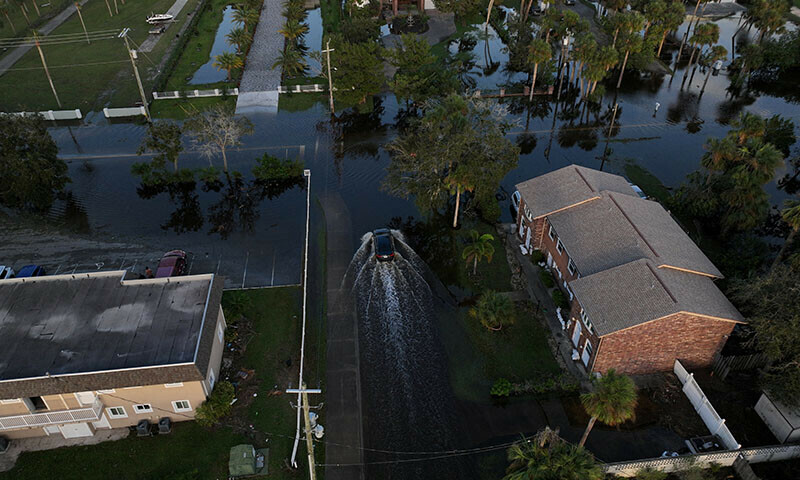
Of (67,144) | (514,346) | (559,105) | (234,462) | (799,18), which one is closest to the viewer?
(234,462)

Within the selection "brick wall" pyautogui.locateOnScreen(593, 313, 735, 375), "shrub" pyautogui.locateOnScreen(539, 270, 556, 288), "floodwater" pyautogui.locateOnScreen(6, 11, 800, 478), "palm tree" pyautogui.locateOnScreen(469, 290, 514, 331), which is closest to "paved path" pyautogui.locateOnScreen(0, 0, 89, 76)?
"floodwater" pyautogui.locateOnScreen(6, 11, 800, 478)

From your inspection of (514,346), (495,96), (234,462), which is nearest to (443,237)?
(514,346)

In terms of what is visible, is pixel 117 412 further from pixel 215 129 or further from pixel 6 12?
pixel 6 12

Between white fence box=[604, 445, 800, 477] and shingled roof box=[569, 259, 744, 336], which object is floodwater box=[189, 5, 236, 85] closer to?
shingled roof box=[569, 259, 744, 336]

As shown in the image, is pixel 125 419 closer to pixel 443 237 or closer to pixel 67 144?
pixel 443 237

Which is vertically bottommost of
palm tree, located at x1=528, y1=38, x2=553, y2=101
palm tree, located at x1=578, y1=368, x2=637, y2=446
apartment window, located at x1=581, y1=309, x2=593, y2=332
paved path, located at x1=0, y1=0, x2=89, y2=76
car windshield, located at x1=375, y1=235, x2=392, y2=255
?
car windshield, located at x1=375, y1=235, x2=392, y2=255

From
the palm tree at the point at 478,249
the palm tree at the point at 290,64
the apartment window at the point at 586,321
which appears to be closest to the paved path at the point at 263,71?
the palm tree at the point at 290,64
